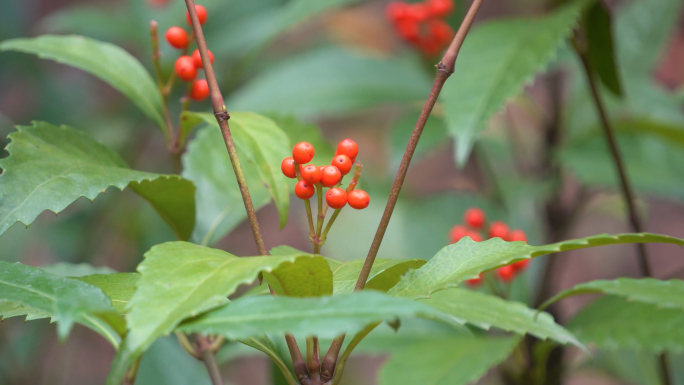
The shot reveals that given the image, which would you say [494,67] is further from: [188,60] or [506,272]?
[188,60]

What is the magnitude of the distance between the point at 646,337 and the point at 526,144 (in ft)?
2.90

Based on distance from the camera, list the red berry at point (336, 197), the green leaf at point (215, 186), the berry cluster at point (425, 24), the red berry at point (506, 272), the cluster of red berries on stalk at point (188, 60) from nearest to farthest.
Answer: the red berry at point (336, 197)
the cluster of red berries on stalk at point (188, 60)
the green leaf at point (215, 186)
the red berry at point (506, 272)
the berry cluster at point (425, 24)

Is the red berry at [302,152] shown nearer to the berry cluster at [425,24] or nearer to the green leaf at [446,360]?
the green leaf at [446,360]

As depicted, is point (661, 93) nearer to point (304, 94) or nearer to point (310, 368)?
point (304, 94)

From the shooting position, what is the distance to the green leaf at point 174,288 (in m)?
0.30

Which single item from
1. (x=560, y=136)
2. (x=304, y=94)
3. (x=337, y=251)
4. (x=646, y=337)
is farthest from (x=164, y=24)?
(x=646, y=337)

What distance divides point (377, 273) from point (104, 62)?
0.34m

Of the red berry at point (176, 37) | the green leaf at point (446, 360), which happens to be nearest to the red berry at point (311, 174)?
the red berry at point (176, 37)

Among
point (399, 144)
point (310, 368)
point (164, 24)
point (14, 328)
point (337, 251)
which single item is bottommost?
point (310, 368)

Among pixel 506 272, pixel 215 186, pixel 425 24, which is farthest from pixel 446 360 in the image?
pixel 425 24

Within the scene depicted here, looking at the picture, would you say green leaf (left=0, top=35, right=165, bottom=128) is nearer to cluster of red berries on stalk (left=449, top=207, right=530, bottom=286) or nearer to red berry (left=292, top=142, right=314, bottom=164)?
red berry (left=292, top=142, right=314, bottom=164)

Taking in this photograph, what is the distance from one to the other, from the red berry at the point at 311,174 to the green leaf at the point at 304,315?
0.10 meters

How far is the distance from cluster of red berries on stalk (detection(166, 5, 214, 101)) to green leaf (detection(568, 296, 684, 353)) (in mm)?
507

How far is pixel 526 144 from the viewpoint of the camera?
1.49 meters
